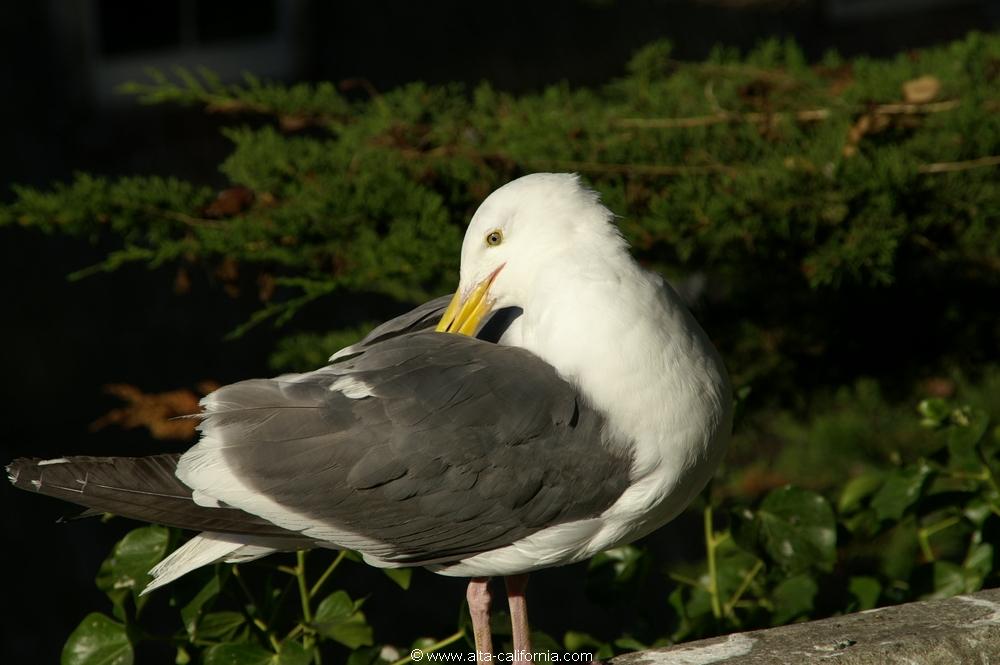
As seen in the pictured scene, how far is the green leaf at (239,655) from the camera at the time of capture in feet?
6.86

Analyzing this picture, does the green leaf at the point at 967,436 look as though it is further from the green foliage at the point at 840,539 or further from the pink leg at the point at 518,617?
the pink leg at the point at 518,617

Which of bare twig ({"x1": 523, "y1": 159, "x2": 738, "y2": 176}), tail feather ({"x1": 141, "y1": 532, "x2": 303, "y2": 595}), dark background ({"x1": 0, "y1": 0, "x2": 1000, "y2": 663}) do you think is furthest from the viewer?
dark background ({"x1": 0, "y1": 0, "x2": 1000, "y2": 663})

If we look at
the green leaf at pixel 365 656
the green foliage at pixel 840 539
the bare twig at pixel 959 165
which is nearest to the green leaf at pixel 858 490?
the green foliage at pixel 840 539

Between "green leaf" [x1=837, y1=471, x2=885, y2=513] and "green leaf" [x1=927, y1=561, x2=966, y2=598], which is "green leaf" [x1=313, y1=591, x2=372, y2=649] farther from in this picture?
"green leaf" [x1=927, y1=561, x2=966, y2=598]

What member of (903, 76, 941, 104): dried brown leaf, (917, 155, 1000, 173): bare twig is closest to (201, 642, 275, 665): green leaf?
(917, 155, 1000, 173): bare twig

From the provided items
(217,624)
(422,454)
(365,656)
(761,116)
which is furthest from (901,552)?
(217,624)

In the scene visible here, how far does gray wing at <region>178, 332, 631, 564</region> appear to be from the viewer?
1838 mm

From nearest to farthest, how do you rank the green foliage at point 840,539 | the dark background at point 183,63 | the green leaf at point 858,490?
the green foliage at point 840,539 → the green leaf at point 858,490 → the dark background at point 183,63

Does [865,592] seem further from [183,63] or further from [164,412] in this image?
[183,63]

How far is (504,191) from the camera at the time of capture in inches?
78.2

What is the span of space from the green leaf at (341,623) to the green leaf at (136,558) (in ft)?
0.99

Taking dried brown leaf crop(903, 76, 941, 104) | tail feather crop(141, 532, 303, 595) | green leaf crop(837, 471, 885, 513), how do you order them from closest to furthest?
tail feather crop(141, 532, 303, 595)
green leaf crop(837, 471, 885, 513)
dried brown leaf crop(903, 76, 941, 104)

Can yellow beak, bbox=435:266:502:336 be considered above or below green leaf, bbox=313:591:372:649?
above

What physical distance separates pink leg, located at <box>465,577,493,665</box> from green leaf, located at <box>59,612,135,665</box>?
0.58 metres
